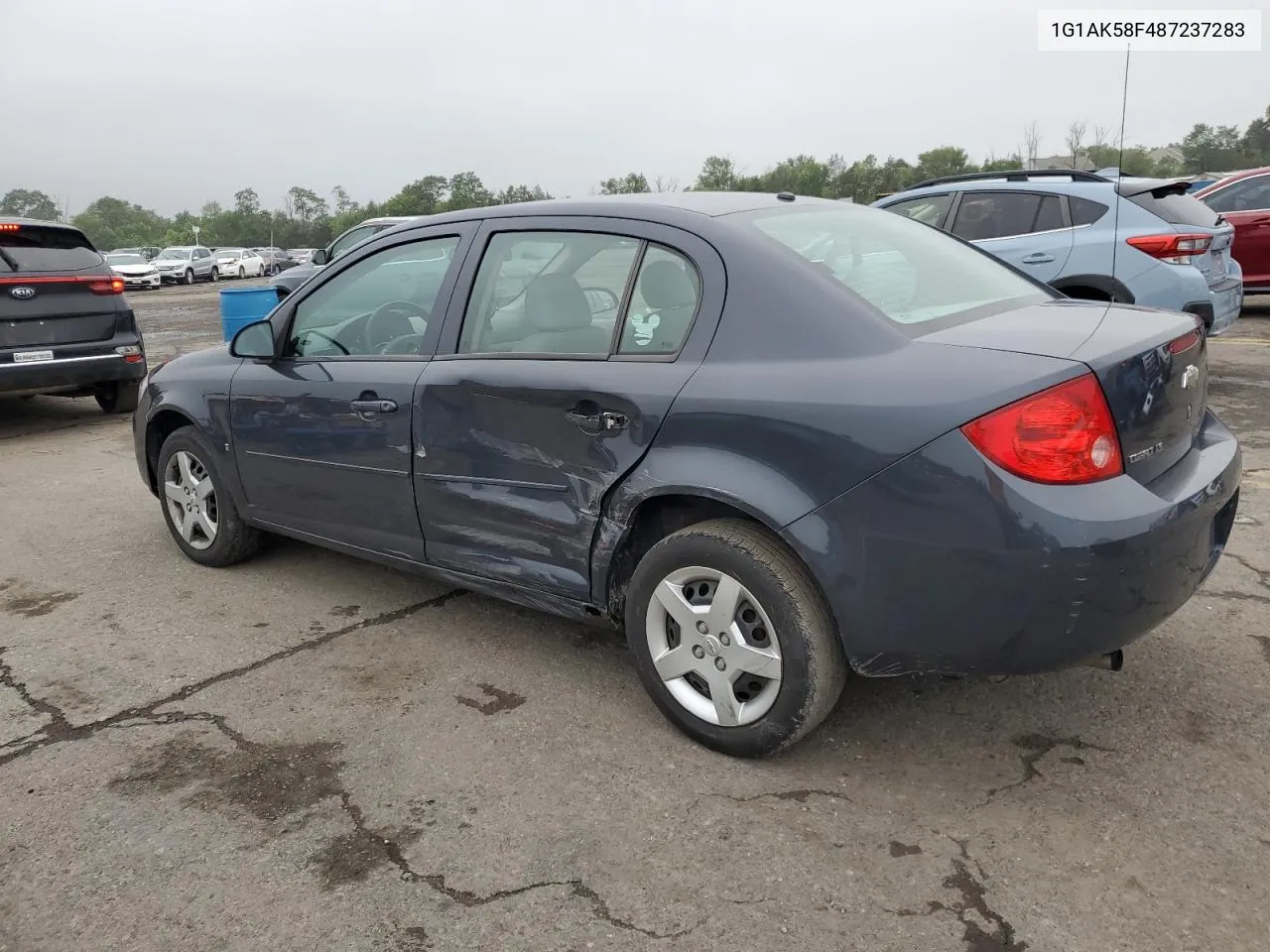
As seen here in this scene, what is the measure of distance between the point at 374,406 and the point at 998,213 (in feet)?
19.4

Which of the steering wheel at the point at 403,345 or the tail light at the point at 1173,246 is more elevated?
the steering wheel at the point at 403,345

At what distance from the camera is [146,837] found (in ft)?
8.60

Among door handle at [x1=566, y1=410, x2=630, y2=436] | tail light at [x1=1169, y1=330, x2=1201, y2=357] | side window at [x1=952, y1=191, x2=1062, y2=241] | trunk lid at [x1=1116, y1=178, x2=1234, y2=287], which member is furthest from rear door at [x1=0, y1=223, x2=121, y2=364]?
trunk lid at [x1=1116, y1=178, x2=1234, y2=287]

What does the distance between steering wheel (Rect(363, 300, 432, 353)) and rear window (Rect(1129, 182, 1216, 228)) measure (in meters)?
5.83

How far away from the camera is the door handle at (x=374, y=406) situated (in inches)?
141

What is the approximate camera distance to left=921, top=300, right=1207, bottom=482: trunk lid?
2.47m

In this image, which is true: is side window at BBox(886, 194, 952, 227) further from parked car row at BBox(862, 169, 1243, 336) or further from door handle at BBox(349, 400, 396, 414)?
door handle at BBox(349, 400, 396, 414)

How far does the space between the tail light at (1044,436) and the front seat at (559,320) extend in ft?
3.92

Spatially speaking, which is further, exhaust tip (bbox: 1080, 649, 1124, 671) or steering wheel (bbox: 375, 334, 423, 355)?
steering wheel (bbox: 375, 334, 423, 355)

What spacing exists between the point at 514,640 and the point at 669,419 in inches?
52.9

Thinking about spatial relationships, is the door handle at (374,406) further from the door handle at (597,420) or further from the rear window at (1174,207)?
the rear window at (1174,207)

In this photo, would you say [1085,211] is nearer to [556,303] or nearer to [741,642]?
[556,303]

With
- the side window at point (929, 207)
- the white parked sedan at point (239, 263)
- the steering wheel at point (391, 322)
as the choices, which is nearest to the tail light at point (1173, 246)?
the side window at point (929, 207)

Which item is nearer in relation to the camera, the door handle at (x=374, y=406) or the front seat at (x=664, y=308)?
the front seat at (x=664, y=308)
